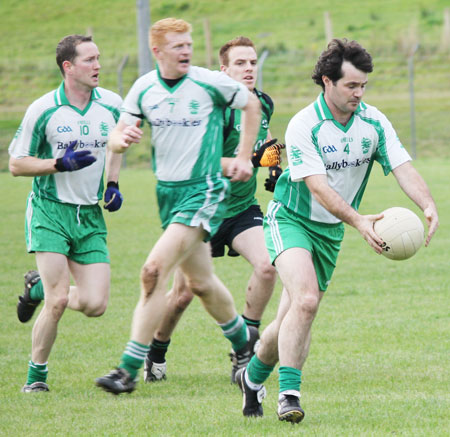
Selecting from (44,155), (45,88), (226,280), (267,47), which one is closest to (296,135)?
(44,155)

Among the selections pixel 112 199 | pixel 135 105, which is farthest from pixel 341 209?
pixel 112 199

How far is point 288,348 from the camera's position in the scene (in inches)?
214

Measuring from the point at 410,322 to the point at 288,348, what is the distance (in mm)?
3180

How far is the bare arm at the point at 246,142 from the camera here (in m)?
5.95

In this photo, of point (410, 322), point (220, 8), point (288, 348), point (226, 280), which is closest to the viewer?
point (288, 348)

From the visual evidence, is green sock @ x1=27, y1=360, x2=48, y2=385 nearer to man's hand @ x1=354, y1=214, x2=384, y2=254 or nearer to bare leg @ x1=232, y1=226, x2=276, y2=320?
bare leg @ x1=232, y1=226, x2=276, y2=320

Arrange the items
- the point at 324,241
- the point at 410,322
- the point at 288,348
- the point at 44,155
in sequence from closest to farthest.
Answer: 1. the point at 288,348
2. the point at 324,241
3. the point at 44,155
4. the point at 410,322

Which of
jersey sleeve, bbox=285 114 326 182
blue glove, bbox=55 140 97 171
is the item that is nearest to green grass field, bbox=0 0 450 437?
jersey sleeve, bbox=285 114 326 182

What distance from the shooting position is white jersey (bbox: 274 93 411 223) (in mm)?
5578

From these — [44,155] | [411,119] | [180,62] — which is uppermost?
[180,62]

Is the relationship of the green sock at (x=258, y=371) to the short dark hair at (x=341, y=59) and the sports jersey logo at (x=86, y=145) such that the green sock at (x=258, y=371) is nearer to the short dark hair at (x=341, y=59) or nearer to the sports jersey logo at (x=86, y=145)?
the short dark hair at (x=341, y=59)

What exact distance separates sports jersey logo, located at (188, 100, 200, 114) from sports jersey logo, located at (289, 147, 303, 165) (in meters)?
0.75

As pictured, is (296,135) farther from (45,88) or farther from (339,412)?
(45,88)

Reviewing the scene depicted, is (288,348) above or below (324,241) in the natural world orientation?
below
